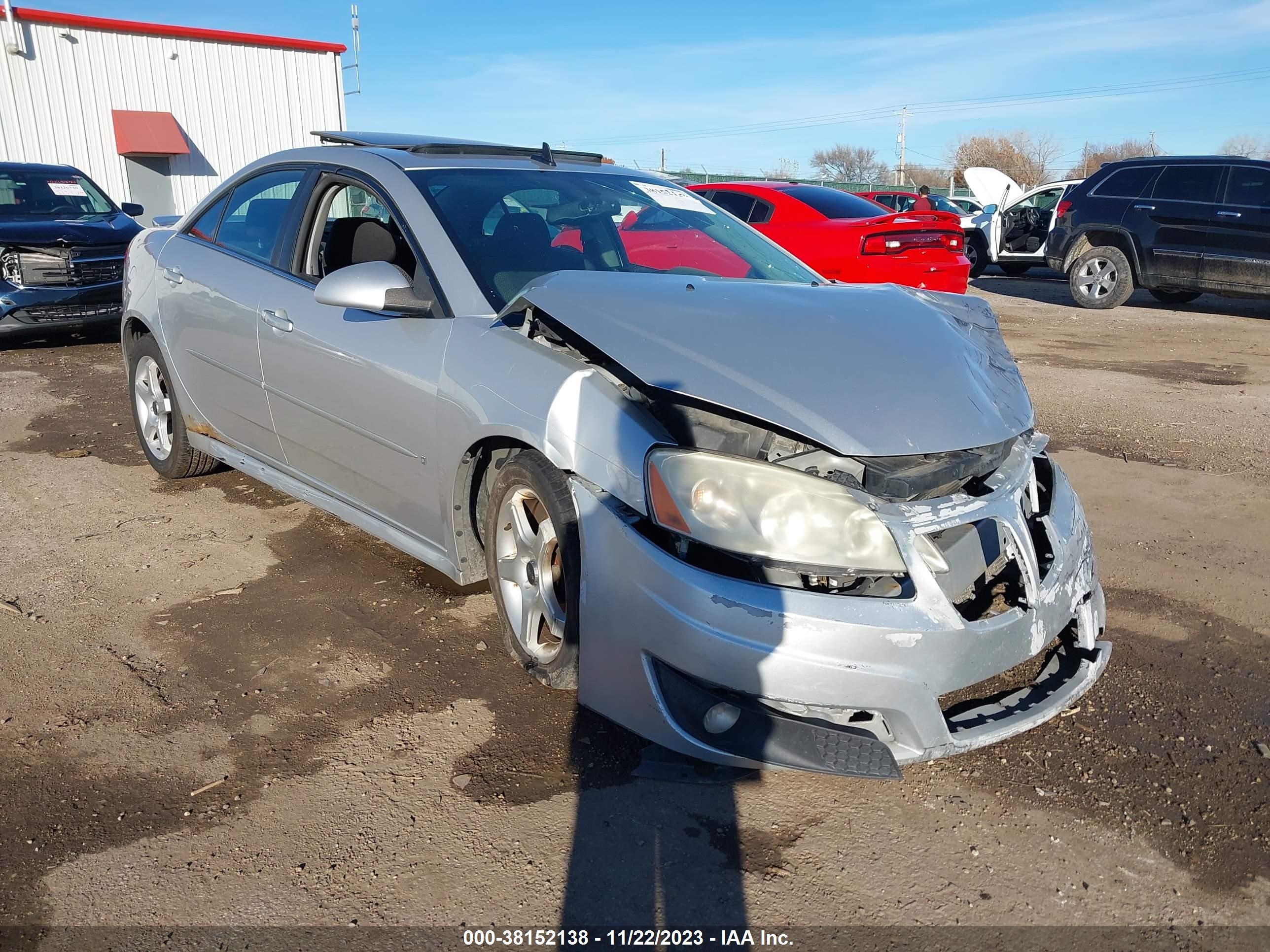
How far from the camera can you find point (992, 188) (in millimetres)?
16828

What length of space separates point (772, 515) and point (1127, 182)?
38.9 ft

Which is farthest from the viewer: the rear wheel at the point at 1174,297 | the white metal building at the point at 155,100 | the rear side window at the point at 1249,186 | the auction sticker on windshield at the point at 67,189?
the white metal building at the point at 155,100

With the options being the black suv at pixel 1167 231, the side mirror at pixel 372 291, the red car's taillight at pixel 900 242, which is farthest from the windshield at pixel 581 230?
the black suv at pixel 1167 231

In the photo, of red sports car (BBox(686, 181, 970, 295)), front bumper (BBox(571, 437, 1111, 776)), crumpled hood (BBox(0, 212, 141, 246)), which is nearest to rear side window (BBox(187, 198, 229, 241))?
front bumper (BBox(571, 437, 1111, 776))

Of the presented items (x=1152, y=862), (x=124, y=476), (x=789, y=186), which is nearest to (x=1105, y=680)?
(x=1152, y=862)

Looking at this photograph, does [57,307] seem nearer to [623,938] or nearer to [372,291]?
[372,291]

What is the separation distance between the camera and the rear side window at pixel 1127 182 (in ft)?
38.9

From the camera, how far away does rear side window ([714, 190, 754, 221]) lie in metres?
10.6

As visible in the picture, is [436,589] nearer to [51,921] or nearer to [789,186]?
[51,921]

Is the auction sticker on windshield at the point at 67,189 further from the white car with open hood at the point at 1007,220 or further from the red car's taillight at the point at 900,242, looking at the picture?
the white car with open hood at the point at 1007,220

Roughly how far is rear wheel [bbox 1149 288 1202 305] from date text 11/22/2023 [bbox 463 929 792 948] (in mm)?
13001

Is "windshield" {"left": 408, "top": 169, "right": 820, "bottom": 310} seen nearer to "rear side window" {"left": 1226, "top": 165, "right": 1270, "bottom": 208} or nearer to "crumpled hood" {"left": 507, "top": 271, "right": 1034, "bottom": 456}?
"crumpled hood" {"left": 507, "top": 271, "right": 1034, "bottom": 456}

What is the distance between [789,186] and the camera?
10695mm

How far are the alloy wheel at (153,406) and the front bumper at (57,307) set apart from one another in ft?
14.9
